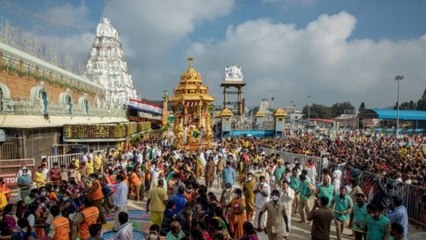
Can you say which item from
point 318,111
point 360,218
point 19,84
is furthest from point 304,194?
point 318,111

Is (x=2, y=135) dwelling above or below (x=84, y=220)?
above

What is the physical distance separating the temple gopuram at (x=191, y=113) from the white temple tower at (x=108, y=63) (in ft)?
133

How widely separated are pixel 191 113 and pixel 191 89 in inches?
67.1

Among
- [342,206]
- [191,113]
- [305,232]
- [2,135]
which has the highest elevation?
[191,113]

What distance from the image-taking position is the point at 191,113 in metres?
21.8

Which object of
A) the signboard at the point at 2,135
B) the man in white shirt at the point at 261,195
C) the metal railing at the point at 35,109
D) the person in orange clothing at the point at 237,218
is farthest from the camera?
the metal railing at the point at 35,109

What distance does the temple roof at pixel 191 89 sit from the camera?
67.2ft

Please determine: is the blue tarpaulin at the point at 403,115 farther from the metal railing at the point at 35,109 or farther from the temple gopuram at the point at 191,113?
the metal railing at the point at 35,109

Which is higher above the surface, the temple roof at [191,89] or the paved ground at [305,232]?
the temple roof at [191,89]

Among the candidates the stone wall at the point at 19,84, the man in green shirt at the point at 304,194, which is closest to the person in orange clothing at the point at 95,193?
the man in green shirt at the point at 304,194

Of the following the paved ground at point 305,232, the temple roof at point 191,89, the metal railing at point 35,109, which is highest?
the temple roof at point 191,89

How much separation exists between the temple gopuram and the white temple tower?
40554mm

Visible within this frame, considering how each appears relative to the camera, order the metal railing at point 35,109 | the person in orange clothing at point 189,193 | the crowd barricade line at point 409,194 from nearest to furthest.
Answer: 1. the person in orange clothing at point 189,193
2. the crowd barricade line at point 409,194
3. the metal railing at point 35,109

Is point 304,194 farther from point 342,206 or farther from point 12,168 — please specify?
point 12,168
